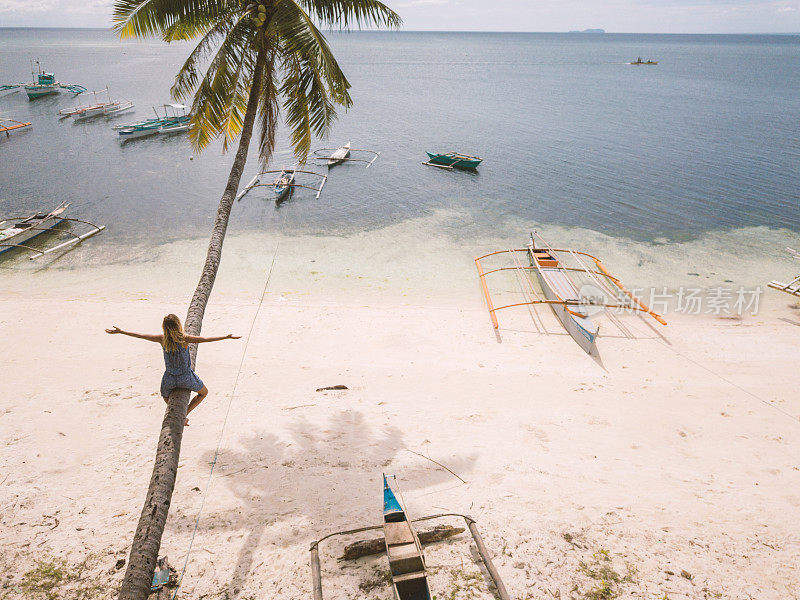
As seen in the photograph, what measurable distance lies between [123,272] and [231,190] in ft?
39.5

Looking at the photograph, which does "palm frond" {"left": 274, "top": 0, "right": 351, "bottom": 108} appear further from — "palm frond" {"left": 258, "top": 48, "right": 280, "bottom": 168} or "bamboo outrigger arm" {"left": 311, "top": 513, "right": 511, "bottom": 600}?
"bamboo outrigger arm" {"left": 311, "top": 513, "right": 511, "bottom": 600}

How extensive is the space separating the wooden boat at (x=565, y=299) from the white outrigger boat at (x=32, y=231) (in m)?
19.4

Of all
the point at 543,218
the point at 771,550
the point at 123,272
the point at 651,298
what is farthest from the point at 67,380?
the point at 543,218

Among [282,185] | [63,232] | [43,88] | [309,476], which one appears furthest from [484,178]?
[43,88]

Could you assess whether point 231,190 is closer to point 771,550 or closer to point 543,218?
point 771,550

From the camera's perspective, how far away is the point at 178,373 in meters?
5.52

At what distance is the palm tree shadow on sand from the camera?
6391mm

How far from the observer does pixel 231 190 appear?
846 cm

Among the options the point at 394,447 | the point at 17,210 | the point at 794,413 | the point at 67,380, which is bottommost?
the point at 794,413

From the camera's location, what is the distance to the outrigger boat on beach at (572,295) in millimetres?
13500

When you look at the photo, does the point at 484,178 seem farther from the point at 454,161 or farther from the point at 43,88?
the point at 43,88

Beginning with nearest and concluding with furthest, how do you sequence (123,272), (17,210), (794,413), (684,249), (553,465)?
(553,465), (794,413), (123,272), (684,249), (17,210)

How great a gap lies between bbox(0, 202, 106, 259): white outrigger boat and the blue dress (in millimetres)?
16725

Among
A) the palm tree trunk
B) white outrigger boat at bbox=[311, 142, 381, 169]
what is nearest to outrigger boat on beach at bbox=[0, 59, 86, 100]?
white outrigger boat at bbox=[311, 142, 381, 169]
